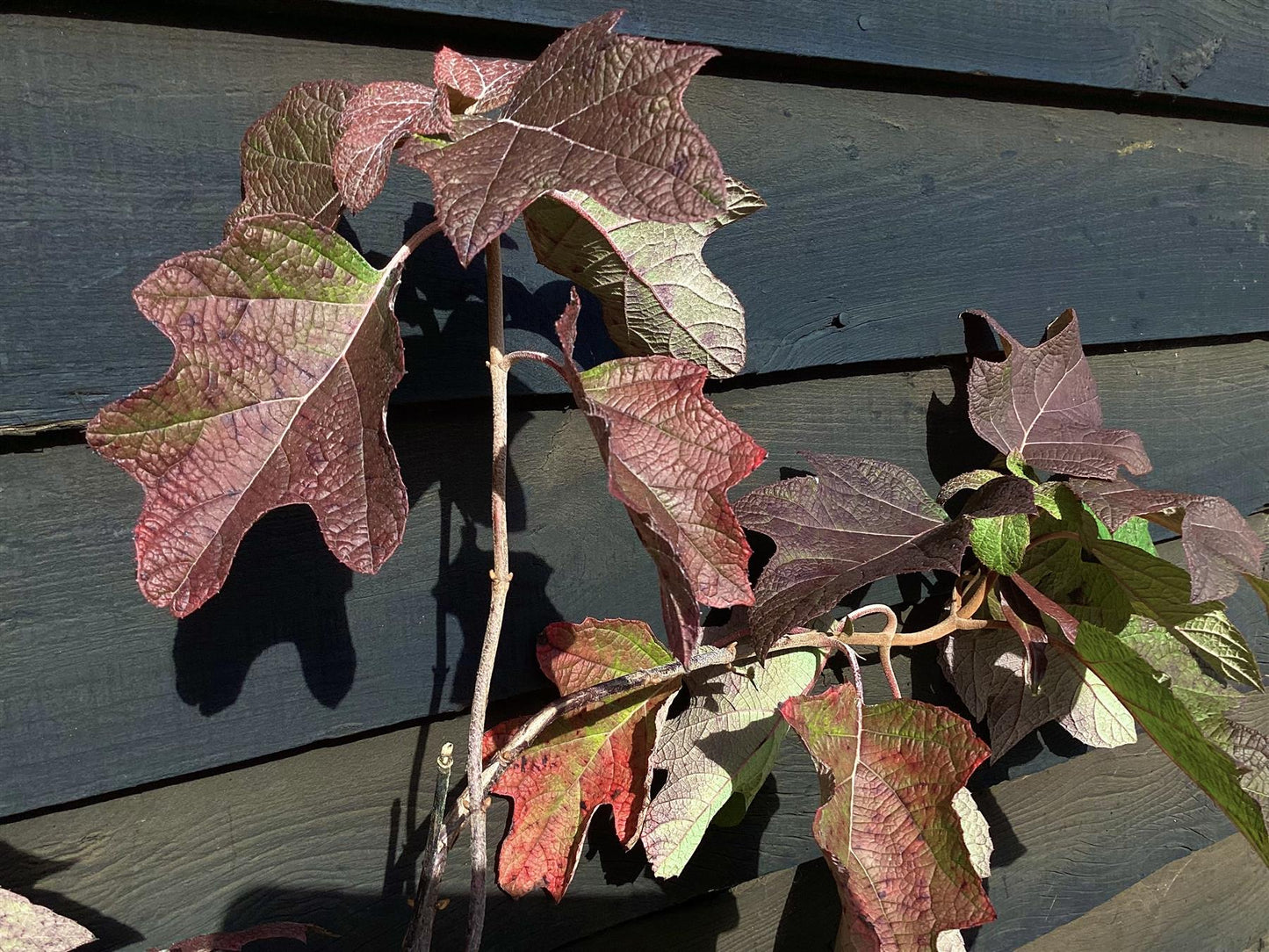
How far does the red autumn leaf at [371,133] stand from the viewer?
0.47 metres

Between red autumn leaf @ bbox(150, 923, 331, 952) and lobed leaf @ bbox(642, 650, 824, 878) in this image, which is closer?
red autumn leaf @ bbox(150, 923, 331, 952)

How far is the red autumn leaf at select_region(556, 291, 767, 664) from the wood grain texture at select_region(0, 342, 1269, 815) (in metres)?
0.21

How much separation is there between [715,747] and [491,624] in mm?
278

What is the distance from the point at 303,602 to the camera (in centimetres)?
64

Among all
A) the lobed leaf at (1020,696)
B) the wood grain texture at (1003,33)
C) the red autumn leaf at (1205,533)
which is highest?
the wood grain texture at (1003,33)

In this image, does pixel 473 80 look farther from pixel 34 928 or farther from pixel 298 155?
pixel 34 928

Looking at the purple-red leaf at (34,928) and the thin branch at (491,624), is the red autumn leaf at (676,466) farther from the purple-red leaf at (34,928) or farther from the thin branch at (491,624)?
the purple-red leaf at (34,928)

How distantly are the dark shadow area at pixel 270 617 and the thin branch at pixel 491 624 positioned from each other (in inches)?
5.7

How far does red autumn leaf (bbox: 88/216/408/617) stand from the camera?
0.45m

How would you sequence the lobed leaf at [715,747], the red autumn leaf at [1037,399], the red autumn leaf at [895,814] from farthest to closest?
the red autumn leaf at [1037,399], the lobed leaf at [715,747], the red autumn leaf at [895,814]

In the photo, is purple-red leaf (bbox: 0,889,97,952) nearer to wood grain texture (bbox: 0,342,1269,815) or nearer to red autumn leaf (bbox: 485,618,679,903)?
wood grain texture (bbox: 0,342,1269,815)

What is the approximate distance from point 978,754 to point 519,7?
0.64 m

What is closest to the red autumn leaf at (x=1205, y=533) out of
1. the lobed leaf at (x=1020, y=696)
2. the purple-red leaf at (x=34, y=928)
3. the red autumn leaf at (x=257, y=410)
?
the lobed leaf at (x=1020, y=696)

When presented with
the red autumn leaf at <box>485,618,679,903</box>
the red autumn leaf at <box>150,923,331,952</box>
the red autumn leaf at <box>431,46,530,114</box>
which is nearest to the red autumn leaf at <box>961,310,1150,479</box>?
the red autumn leaf at <box>485,618,679,903</box>
